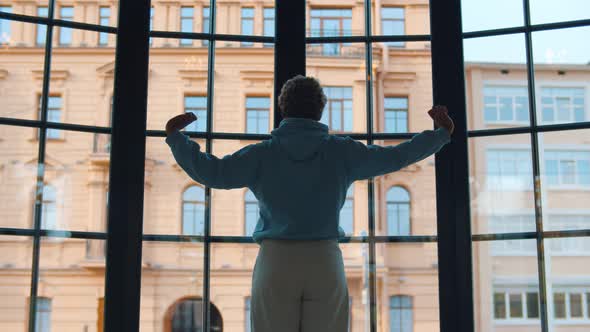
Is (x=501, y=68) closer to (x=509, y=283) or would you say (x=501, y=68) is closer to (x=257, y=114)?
A: (x=257, y=114)

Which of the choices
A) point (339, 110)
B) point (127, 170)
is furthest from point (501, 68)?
point (127, 170)

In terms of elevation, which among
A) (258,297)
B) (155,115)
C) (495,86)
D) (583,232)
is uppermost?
(495,86)

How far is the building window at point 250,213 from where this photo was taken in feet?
10.0

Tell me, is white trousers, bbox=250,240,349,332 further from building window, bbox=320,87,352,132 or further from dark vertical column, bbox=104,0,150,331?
building window, bbox=320,87,352,132

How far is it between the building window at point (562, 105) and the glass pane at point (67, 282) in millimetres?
1883

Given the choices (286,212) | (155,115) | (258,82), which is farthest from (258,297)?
(258,82)

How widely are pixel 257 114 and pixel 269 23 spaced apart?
0.41 meters

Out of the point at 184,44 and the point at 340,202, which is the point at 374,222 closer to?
the point at 340,202

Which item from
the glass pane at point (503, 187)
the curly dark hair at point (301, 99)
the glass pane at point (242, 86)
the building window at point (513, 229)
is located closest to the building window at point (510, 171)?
the glass pane at point (503, 187)

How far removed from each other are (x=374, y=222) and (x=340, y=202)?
0.71m

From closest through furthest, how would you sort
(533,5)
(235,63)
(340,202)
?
(340,202), (533,5), (235,63)

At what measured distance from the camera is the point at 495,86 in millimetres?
3654

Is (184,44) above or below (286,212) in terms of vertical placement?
above

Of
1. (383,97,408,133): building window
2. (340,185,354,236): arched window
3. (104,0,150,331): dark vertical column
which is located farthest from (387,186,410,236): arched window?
(104,0,150,331): dark vertical column
